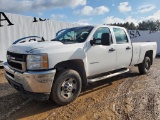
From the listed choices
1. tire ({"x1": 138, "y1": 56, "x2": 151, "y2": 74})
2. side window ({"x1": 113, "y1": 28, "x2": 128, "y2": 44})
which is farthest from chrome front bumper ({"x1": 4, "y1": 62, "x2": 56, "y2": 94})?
tire ({"x1": 138, "y1": 56, "x2": 151, "y2": 74})

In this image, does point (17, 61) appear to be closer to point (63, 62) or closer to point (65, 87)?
point (63, 62)

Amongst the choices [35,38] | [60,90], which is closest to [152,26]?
[35,38]

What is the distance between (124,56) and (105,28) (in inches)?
45.0

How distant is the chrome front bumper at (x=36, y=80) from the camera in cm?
394

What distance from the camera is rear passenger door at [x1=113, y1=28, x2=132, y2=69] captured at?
19.7 feet

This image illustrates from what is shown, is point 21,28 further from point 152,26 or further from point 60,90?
point 152,26

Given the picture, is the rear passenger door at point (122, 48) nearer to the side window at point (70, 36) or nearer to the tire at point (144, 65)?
the side window at point (70, 36)

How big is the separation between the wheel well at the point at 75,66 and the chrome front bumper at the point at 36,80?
31cm

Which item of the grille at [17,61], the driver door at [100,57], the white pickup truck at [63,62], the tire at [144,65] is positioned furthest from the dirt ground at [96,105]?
the tire at [144,65]

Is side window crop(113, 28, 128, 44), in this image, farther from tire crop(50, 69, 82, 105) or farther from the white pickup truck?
tire crop(50, 69, 82, 105)

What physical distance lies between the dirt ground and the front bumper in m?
0.55

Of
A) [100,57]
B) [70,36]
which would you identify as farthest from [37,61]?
[100,57]

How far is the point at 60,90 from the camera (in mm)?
A: 4383

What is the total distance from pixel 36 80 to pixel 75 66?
45.3 inches
